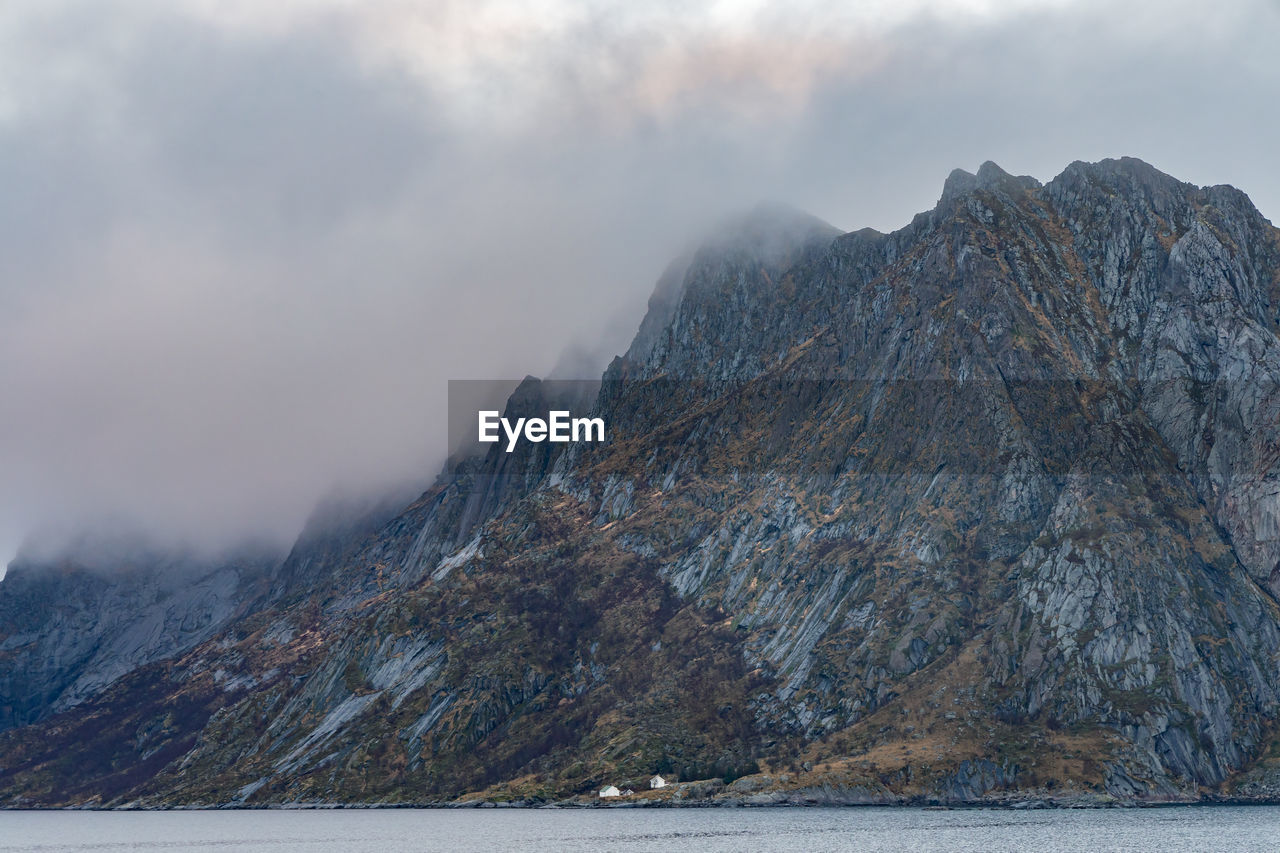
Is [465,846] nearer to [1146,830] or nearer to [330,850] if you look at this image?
[330,850]

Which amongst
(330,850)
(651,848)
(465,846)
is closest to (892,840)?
(651,848)

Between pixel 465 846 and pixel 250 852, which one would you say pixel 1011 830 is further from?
pixel 250 852

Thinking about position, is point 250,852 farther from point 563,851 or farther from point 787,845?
point 787,845

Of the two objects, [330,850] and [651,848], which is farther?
[330,850]

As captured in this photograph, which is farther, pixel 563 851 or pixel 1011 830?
pixel 1011 830

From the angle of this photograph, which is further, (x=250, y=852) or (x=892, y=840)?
(x=250, y=852)

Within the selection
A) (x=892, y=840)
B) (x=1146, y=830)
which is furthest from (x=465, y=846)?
(x=1146, y=830)

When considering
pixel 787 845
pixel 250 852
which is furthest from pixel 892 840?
pixel 250 852
